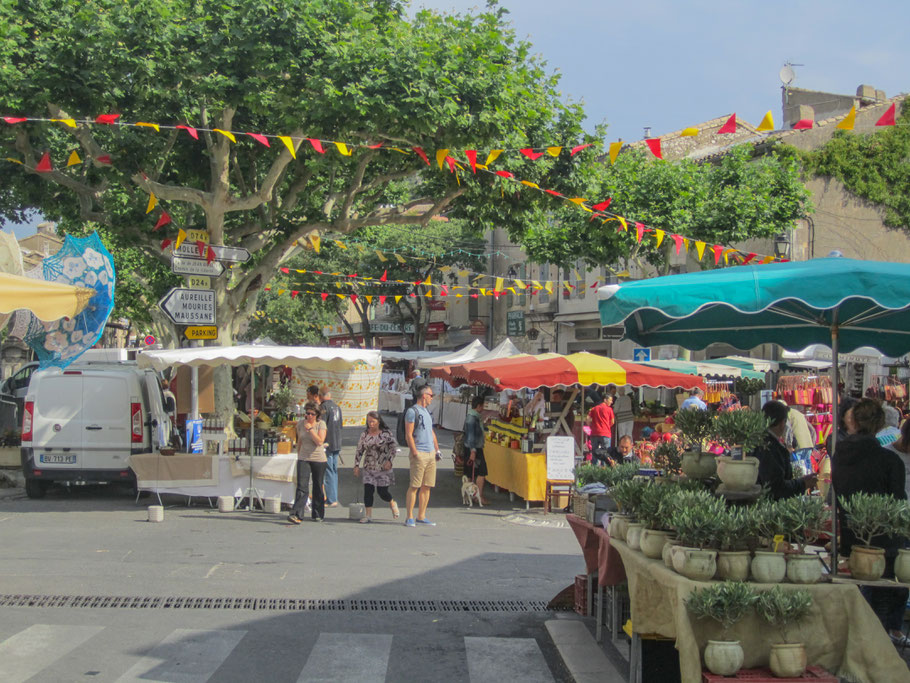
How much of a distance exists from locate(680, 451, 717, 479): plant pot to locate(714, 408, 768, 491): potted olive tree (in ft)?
1.30

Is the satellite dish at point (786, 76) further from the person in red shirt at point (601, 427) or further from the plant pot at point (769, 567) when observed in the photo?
the plant pot at point (769, 567)

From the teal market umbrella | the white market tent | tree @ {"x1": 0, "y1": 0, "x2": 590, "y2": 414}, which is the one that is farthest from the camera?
the white market tent

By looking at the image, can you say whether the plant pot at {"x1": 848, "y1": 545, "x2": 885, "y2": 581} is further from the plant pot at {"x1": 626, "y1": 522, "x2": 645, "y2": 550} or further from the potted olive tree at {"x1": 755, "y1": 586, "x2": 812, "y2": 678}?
the plant pot at {"x1": 626, "y1": 522, "x2": 645, "y2": 550}

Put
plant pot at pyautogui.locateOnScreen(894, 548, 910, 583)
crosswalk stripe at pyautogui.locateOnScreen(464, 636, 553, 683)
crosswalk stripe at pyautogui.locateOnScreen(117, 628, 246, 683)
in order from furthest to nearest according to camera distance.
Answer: crosswalk stripe at pyautogui.locateOnScreen(464, 636, 553, 683) < crosswalk stripe at pyautogui.locateOnScreen(117, 628, 246, 683) < plant pot at pyautogui.locateOnScreen(894, 548, 910, 583)

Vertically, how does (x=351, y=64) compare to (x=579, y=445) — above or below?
above

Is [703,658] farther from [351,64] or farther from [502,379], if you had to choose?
[351,64]

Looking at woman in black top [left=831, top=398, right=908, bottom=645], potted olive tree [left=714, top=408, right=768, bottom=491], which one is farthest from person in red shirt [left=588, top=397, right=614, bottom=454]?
potted olive tree [left=714, top=408, right=768, bottom=491]

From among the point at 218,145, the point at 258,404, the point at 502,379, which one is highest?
the point at 218,145

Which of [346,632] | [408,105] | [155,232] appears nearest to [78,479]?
[155,232]

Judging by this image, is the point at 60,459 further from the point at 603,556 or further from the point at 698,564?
the point at 698,564

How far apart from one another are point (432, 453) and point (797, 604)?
764cm

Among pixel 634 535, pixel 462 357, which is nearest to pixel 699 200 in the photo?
pixel 462 357

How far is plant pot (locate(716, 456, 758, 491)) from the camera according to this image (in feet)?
18.0

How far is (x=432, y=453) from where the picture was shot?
39.2ft
